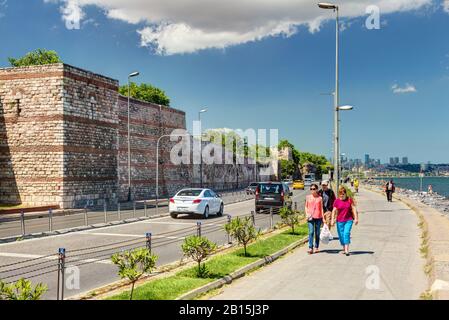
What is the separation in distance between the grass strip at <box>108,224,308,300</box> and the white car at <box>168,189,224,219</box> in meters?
9.58

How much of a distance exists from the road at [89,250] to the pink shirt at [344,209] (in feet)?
12.4

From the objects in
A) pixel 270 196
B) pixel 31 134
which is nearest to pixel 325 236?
pixel 270 196

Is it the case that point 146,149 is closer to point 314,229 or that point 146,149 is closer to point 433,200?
point 433,200

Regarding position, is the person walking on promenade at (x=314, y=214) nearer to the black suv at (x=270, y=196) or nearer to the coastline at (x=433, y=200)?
the black suv at (x=270, y=196)

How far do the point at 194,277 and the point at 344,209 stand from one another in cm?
472

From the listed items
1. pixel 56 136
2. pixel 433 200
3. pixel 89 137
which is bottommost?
pixel 433 200

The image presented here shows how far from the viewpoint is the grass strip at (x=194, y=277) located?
791cm

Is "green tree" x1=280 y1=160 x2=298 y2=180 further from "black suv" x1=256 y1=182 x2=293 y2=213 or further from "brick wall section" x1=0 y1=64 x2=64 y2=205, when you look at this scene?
"black suv" x1=256 y1=182 x2=293 y2=213

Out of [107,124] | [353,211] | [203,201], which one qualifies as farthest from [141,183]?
[353,211]

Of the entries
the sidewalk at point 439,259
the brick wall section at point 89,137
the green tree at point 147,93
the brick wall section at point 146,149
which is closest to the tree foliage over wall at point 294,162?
the green tree at point 147,93

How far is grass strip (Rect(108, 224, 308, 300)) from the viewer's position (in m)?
7.91

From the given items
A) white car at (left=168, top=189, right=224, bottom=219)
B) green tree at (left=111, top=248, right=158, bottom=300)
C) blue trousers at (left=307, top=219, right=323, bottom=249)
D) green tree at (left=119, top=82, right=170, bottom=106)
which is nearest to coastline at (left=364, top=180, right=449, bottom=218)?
white car at (left=168, top=189, right=224, bottom=219)

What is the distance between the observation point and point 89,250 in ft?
45.2
